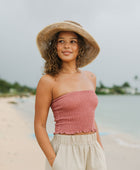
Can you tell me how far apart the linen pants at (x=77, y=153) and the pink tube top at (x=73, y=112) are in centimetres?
6

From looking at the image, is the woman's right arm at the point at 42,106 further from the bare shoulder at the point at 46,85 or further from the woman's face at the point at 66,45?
the woman's face at the point at 66,45

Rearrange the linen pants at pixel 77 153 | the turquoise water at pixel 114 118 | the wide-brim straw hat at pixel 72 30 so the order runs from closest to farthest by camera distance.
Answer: the linen pants at pixel 77 153, the wide-brim straw hat at pixel 72 30, the turquoise water at pixel 114 118

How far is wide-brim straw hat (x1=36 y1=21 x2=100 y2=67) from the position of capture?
1613mm

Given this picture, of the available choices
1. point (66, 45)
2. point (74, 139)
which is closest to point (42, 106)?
point (74, 139)

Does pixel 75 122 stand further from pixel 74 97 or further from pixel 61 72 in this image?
pixel 61 72

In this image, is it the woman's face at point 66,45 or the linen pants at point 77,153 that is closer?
the linen pants at point 77,153

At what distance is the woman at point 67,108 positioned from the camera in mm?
1530

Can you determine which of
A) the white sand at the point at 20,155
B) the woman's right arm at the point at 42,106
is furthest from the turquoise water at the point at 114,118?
the woman's right arm at the point at 42,106

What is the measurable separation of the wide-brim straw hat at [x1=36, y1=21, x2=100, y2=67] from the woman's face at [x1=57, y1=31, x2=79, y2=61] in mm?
53

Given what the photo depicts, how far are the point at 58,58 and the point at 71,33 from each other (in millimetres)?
233

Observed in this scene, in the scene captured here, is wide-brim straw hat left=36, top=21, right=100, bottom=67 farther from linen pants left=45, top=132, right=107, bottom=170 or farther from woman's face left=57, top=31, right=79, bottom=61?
linen pants left=45, top=132, right=107, bottom=170

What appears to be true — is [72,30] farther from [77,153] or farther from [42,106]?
[77,153]

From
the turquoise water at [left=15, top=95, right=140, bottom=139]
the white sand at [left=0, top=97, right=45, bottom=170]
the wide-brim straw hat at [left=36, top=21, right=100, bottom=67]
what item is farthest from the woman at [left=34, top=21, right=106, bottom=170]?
the turquoise water at [left=15, top=95, right=140, bottom=139]

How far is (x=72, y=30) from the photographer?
5.32 ft
